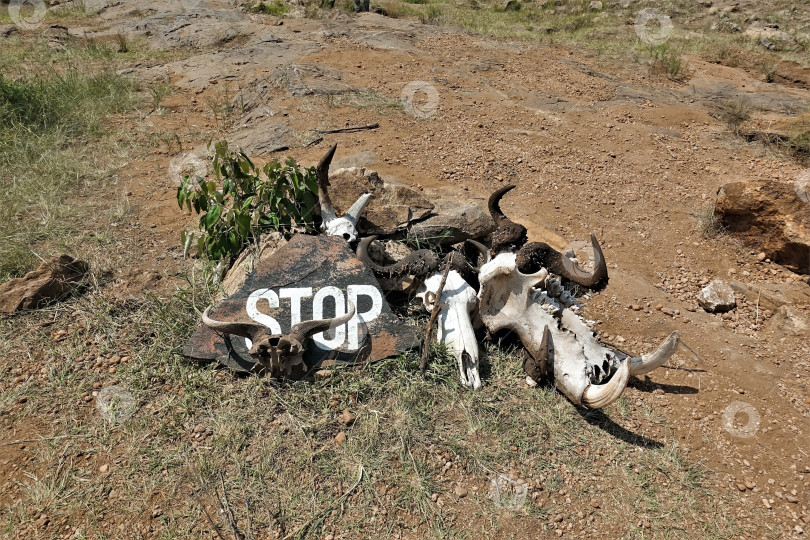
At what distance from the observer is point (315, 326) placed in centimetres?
305

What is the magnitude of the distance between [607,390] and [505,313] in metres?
0.82

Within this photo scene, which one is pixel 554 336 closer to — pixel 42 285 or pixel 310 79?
pixel 42 285

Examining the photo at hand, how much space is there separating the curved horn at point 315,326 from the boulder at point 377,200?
1.30 meters

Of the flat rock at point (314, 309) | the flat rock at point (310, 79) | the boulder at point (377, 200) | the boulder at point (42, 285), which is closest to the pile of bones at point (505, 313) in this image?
the flat rock at point (314, 309)

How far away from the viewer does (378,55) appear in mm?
9477

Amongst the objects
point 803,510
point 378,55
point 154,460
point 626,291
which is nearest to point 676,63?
point 378,55

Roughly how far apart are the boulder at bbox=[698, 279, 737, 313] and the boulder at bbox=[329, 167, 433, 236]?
2307 millimetres

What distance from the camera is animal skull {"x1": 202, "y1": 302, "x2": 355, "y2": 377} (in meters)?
2.96

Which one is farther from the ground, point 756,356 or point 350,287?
point 350,287

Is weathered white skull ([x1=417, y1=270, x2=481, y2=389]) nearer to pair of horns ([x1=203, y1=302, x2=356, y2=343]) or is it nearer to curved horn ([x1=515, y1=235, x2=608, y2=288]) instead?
curved horn ([x1=515, y1=235, x2=608, y2=288])

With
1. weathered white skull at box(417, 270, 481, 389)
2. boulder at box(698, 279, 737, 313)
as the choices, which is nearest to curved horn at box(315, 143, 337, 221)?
weathered white skull at box(417, 270, 481, 389)

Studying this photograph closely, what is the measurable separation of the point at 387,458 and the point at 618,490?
1.17 meters

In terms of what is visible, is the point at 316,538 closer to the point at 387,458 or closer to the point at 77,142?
the point at 387,458

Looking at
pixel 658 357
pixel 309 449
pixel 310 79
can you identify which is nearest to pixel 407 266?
pixel 309 449
